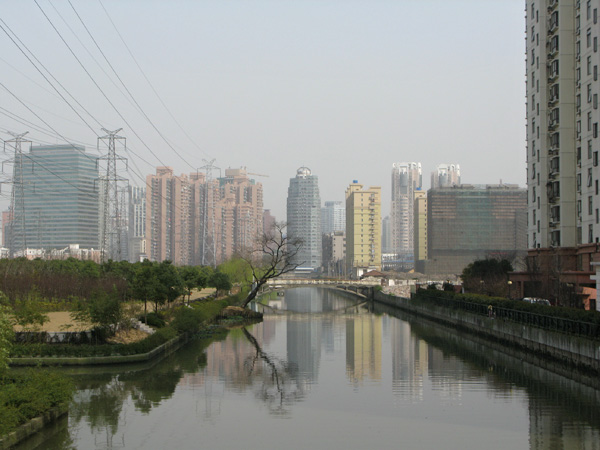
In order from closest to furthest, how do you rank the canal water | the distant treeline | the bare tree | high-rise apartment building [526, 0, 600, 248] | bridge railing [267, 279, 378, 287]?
the canal water
the distant treeline
high-rise apartment building [526, 0, 600, 248]
the bare tree
bridge railing [267, 279, 378, 287]

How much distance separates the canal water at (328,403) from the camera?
21.1 metres

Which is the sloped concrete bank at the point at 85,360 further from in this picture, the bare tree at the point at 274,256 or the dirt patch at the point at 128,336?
the bare tree at the point at 274,256

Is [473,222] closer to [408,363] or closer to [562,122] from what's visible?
[562,122]

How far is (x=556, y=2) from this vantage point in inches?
2372

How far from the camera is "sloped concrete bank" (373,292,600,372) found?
32.4m

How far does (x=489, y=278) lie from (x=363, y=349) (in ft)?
90.7

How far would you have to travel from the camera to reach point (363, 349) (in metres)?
48.2

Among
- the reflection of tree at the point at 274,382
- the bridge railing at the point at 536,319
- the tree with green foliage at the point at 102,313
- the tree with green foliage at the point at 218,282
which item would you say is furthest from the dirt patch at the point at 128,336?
the tree with green foliage at the point at 218,282

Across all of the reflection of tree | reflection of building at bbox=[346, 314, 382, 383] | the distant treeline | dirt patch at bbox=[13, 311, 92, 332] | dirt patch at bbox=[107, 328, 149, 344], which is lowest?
reflection of building at bbox=[346, 314, 382, 383]

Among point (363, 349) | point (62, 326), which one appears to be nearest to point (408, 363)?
point (363, 349)

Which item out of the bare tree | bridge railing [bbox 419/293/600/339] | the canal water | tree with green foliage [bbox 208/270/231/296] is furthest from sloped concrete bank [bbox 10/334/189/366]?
tree with green foliage [bbox 208/270/231/296]

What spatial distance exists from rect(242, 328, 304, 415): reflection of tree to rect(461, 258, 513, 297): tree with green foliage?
31.1 m

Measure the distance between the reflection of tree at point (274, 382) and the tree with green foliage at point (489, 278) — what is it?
1224 inches

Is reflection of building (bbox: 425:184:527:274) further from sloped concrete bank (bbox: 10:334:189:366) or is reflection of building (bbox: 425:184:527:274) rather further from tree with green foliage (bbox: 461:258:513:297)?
sloped concrete bank (bbox: 10:334:189:366)
